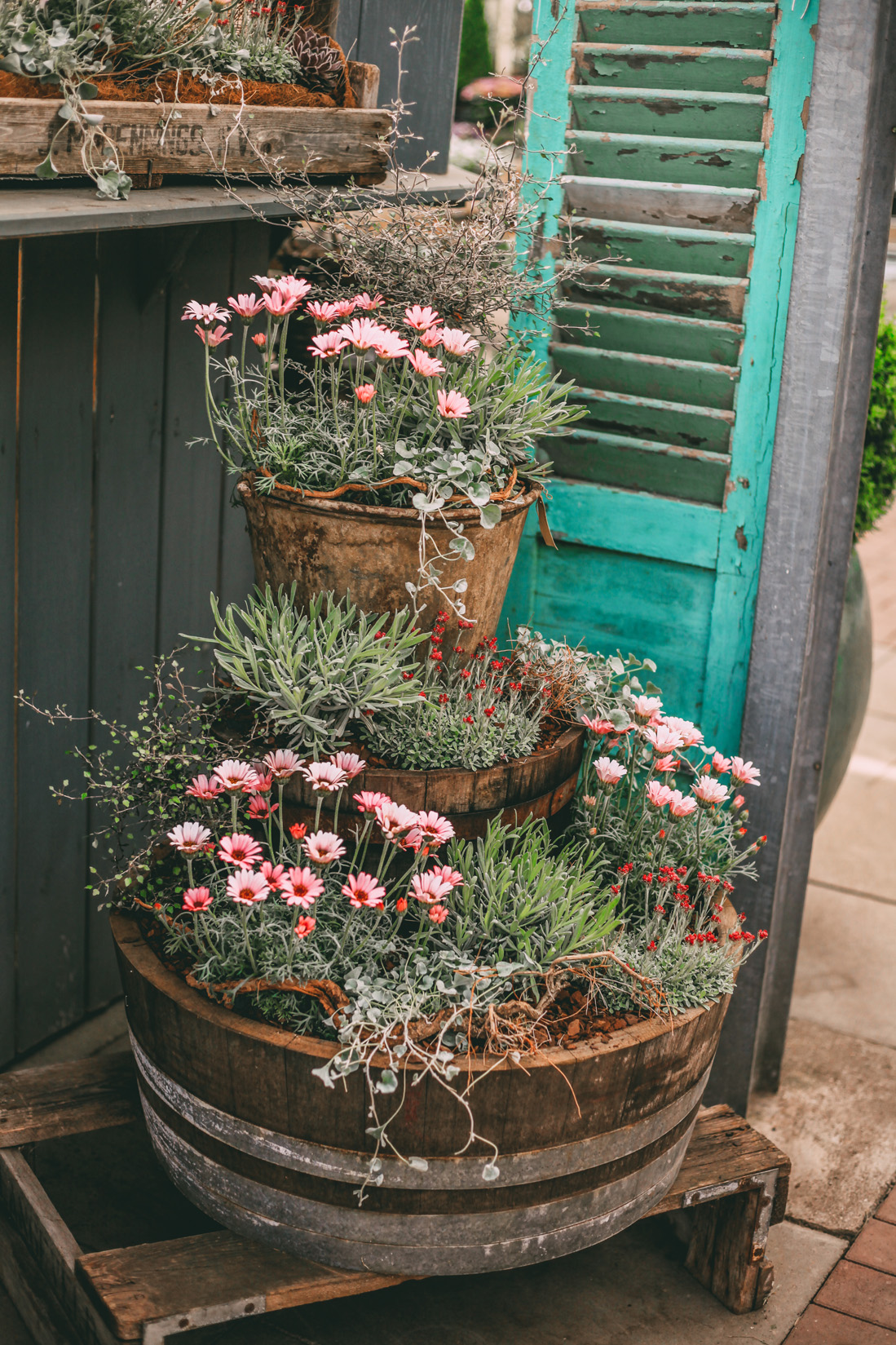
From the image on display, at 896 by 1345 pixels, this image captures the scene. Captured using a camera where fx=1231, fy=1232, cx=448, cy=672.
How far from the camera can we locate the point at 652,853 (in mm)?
2398

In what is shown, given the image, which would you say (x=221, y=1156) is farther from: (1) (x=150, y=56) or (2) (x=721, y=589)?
(1) (x=150, y=56)

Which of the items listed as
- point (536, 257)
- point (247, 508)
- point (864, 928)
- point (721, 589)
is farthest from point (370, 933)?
point (864, 928)

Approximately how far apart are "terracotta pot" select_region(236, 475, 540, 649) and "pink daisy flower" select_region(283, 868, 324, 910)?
536mm

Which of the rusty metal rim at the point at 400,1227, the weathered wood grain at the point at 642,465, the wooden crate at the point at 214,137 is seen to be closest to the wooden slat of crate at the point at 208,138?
the wooden crate at the point at 214,137

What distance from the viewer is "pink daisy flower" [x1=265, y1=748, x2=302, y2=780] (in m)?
2.02

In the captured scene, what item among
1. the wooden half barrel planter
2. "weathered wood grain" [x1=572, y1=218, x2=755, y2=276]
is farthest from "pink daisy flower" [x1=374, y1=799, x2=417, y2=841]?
"weathered wood grain" [x1=572, y1=218, x2=755, y2=276]

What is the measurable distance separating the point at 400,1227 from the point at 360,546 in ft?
3.67

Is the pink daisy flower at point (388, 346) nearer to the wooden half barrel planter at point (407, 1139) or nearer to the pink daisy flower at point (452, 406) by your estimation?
the pink daisy flower at point (452, 406)

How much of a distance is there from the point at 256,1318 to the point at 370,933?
947mm

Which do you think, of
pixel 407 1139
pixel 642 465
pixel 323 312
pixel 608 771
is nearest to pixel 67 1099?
pixel 407 1139

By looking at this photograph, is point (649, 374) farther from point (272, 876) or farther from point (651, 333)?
point (272, 876)

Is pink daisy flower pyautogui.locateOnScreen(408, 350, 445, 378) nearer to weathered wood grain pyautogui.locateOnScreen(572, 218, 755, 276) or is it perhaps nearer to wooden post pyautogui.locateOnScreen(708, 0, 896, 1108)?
weathered wood grain pyautogui.locateOnScreen(572, 218, 755, 276)

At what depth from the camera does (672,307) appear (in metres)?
2.74

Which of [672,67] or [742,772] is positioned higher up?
[672,67]
